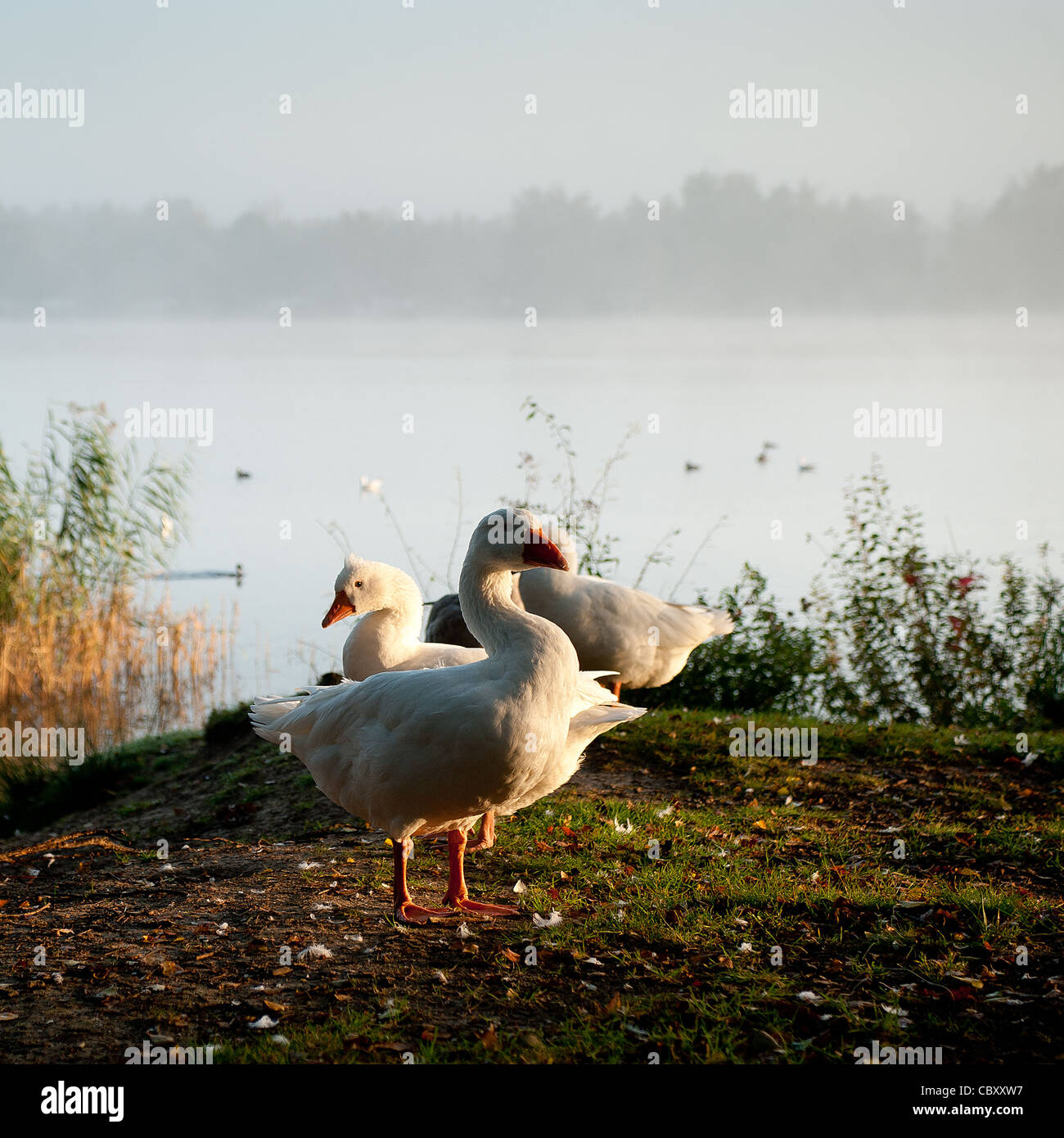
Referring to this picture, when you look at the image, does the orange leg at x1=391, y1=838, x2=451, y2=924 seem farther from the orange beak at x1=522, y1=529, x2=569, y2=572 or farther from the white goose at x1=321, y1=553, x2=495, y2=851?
the white goose at x1=321, y1=553, x2=495, y2=851

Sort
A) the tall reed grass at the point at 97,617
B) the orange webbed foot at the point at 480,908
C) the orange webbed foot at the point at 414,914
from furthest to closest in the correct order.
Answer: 1. the tall reed grass at the point at 97,617
2. the orange webbed foot at the point at 480,908
3. the orange webbed foot at the point at 414,914

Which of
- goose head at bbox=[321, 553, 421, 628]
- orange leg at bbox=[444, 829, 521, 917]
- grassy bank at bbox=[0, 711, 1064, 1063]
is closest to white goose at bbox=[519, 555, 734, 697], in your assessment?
grassy bank at bbox=[0, 711, 1064, 1063]

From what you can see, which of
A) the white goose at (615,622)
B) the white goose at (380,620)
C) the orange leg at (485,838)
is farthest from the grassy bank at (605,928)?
the white goose at (380,620)

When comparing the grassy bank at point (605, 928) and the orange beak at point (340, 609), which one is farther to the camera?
the orange beak at point (340, 609)

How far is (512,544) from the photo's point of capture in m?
4.93

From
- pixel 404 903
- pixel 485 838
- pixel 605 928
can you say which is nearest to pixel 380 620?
pixel 485 838

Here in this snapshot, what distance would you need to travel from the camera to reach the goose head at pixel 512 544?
4.89 metres

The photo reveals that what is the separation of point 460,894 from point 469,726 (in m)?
1.13

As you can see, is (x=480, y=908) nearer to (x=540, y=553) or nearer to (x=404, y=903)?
(x=404, y=903)

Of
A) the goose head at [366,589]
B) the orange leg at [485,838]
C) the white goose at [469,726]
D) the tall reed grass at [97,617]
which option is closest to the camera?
the white goose at [469,726]

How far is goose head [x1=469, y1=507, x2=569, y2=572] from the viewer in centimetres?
489

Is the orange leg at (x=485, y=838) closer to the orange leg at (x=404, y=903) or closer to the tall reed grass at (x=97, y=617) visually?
the orange leg at (x=404, y=903)
